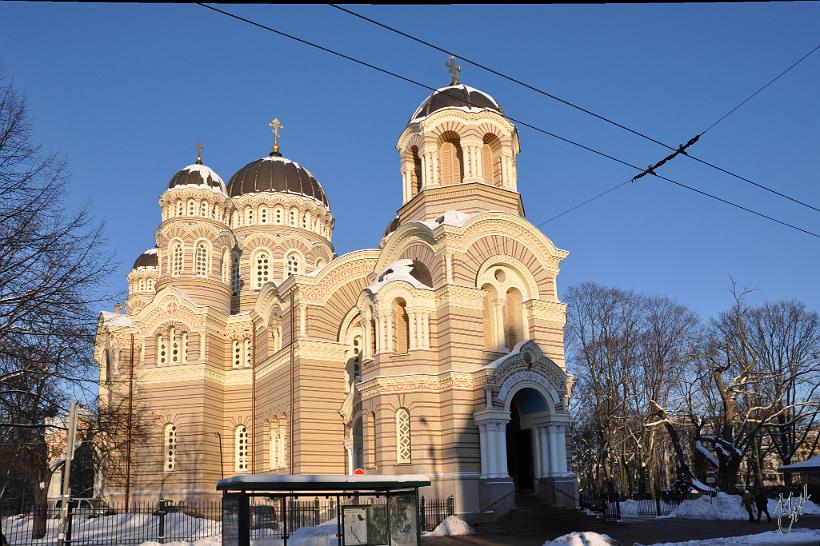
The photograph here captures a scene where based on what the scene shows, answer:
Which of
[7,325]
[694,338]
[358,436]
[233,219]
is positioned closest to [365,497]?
[7,325]

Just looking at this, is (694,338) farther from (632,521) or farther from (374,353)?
(374,353)

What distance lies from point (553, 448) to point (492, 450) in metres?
2.37

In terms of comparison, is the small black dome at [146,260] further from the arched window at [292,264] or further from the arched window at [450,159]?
the arched window at [450,159]

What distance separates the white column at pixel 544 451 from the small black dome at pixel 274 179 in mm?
21811

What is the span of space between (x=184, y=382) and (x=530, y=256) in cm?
1658

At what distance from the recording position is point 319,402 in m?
30.5

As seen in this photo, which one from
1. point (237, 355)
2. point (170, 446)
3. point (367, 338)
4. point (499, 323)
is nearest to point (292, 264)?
point (237, 355)

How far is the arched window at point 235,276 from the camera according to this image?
40.7 metres

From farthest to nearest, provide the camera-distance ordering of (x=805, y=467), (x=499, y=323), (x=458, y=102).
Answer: (x=805, y=467)
(x=458, y=102)
(x=499, y=323)

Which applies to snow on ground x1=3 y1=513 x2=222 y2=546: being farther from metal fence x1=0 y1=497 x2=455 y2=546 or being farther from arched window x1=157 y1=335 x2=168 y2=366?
arched window x1=157 y1=335 x2=168 y2=366

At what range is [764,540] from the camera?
1841cm

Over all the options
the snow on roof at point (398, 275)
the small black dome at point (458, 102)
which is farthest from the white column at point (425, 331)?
the small black dome at point (458, 102)

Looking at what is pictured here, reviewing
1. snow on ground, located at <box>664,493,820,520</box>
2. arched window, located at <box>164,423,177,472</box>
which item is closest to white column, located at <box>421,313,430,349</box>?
snow on ground, located at <box>664,493,820,520</box>

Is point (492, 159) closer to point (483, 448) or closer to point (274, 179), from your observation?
point (483, 448)
